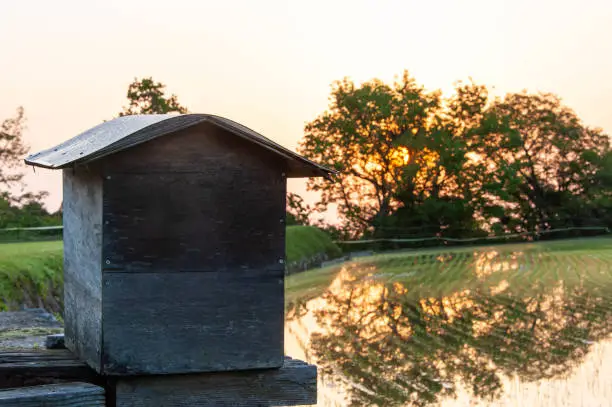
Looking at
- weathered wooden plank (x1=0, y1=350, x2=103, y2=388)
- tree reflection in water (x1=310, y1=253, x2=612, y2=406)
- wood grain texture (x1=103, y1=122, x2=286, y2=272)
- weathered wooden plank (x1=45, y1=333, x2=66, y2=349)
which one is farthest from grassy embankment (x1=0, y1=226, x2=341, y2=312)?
wood grain texture (x1=103, y1=122, x2=286, y2=272)

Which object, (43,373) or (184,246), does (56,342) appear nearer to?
(43,373)

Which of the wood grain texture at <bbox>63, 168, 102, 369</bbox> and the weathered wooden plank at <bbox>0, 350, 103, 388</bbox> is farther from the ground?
the wood grain texture at <bbox>63, 168, 102, 369</bbox>

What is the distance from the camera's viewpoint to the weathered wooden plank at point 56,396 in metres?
5.11

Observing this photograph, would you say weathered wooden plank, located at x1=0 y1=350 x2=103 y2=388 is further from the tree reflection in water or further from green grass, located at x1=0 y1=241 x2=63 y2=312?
green grass, located at x1=0 y1=241 x2=63 y2=312

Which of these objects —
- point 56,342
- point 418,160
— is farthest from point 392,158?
point 56,342

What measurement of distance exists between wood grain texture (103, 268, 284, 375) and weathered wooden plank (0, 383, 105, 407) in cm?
16

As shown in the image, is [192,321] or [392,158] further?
[392,158]

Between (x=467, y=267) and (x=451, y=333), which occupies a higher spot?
(x=467, y=267)

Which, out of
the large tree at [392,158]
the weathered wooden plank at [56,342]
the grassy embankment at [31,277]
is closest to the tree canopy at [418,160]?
the large tree at [392,158]

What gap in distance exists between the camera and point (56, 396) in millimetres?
5168

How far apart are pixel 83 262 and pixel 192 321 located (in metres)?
0.84

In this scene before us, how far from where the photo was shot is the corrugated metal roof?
5273mm

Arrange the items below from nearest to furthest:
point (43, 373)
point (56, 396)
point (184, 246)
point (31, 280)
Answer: point (56, 396) → point (184, 246) → point (43, 373) → point (31, 280)

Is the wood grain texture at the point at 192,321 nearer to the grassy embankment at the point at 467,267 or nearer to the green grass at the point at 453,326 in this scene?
the green grass at the point at 453,326
